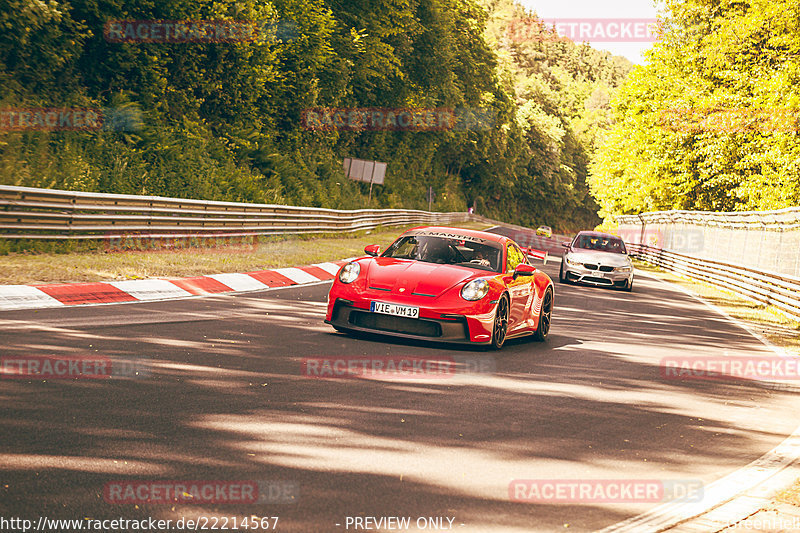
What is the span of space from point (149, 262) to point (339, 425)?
1010cm

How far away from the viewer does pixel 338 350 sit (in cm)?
900

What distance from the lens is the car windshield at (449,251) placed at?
10.7 metres

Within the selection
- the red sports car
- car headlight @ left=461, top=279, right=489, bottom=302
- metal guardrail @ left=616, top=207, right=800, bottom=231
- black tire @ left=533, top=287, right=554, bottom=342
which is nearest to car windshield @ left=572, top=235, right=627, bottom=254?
metal guardrail @ left=616, top=207, right=800, bottom=231

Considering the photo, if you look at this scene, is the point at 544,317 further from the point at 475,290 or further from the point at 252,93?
the point at 252,93

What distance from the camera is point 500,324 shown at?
10195 millimetres

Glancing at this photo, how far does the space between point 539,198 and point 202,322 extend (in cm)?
10400

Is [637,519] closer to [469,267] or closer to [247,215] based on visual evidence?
[469,267]

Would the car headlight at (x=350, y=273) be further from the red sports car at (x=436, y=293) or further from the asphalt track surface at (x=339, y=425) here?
A: the asphalt track surface at (x=339, y=425)

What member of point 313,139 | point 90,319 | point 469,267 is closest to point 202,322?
point 90,319

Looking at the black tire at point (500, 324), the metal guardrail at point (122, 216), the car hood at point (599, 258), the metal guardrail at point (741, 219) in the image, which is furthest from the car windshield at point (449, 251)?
the car hood at point (599, 258)

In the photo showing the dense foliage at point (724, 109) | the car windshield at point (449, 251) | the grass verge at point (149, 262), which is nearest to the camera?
the car windshield at point (449, 251)

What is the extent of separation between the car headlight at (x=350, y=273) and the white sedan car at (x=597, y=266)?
14.0 metres

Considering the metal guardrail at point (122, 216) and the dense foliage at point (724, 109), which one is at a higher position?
the dense foliage at point (724, 109)

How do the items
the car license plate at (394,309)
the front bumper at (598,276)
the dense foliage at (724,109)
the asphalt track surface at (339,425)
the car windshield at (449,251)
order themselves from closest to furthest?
1. the asphalt track surface at (339,425)
2. the car license plate at (394,309)
3. the car windshield at (449,251)
4. the front bumper at (598,276)
5. the dense foliage at (724,109)
